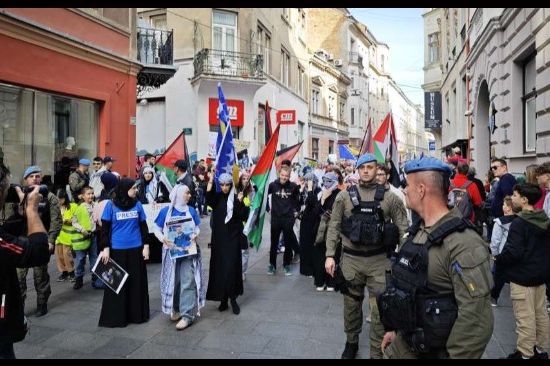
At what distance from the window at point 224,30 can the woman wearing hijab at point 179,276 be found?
18.2 metres

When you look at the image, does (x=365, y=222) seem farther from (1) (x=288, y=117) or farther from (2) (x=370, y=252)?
(1) (x=288, y=117)

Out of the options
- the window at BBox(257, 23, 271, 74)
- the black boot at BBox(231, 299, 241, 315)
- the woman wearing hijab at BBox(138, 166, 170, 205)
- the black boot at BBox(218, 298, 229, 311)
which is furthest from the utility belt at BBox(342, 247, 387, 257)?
the window at BBox(257, 23, 271, 74)

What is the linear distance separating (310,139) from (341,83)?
13947 millimetres

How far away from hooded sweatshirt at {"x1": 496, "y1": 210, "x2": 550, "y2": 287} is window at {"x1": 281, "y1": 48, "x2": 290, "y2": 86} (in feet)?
83.3

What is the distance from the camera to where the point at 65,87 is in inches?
442

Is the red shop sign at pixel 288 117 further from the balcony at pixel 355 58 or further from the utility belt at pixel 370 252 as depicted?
the balcony at pixel 355 58

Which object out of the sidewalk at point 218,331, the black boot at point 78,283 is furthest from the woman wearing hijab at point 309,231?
the black boot at point 78,283

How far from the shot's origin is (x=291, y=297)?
6875 millimetres

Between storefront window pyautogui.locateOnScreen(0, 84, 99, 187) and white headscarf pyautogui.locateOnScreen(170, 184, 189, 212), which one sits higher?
storefront window pyautogui.locateOnScreen(0, 84, 99, 187)

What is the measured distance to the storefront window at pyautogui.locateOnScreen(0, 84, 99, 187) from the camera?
10.1 metres

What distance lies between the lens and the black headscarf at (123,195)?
5.72 m

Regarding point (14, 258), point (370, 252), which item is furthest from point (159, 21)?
point (14, 258)

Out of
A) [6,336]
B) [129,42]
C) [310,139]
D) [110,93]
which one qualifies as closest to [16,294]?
[6,336]

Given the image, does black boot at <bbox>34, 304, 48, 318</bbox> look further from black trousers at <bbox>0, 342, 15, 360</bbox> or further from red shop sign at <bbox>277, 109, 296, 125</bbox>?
red shop sign at <bbox>277, 109, 296, 125</bbox>
